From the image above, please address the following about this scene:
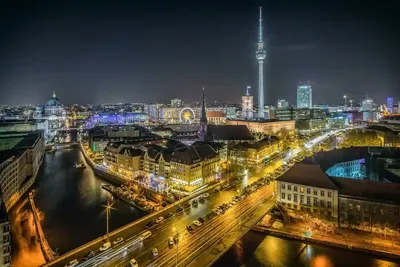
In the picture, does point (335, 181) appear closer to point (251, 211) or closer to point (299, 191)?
point (299, 191)

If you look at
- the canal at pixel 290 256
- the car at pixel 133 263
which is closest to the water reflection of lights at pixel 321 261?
the canal at pixel 290 256

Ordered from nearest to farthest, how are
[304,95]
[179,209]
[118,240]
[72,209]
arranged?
[118,240] → [179,209] → [72,209] → [304,95]

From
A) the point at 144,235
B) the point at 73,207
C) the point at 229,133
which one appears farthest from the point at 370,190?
the point at 229,133

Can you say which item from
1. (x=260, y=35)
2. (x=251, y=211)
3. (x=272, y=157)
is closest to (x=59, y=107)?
(x=260, y=35)

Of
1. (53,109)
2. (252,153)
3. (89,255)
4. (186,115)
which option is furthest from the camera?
(53,109)

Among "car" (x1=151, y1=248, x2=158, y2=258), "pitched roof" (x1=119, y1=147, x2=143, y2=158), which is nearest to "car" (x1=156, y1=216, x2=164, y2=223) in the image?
"car" (x1=151, y1=248, x2=158, y2=258)

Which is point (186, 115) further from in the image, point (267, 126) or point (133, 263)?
point (133, 263)

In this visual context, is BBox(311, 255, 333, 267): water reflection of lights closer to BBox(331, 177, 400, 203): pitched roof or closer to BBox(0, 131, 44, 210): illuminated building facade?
BBox(331, 177, 400, 203): pitched roof
